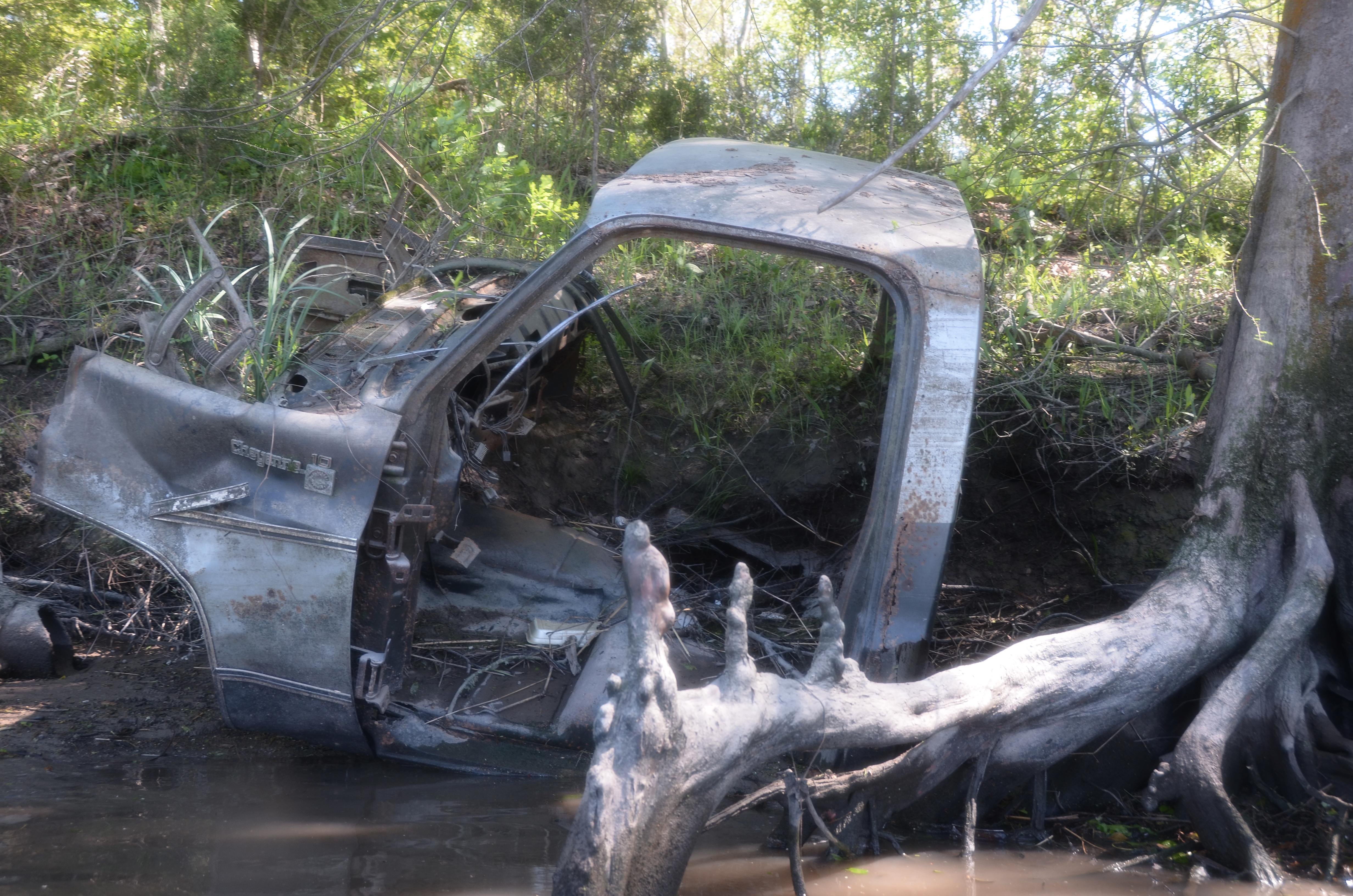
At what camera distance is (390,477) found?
2309mm

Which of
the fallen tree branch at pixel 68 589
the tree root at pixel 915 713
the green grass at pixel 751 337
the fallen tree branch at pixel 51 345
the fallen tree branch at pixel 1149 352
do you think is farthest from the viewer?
the fallen tree branch at pixel 51 345

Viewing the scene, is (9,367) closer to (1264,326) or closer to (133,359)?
(133,359)

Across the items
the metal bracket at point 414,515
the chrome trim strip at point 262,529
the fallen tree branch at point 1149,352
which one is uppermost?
the fallen tree branch at point 1149,352

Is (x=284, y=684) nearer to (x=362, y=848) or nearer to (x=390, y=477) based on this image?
(x=362, y=848)

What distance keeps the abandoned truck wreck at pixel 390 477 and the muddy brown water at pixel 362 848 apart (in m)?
0.16

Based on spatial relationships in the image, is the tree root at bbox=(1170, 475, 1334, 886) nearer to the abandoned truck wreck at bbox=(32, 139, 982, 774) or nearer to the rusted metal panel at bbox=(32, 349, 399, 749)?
the abandoned truck wreck at bbox=(32, 139, 982, 774)

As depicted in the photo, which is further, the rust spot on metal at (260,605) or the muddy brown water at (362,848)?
the rust spot on metal at (260,605)

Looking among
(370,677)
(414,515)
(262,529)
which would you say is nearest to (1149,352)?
(414,515)

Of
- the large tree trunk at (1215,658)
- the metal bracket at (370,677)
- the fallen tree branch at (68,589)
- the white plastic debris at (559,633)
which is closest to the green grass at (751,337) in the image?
the white plastic debris at (559,633)

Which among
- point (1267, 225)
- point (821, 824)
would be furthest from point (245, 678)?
point (1267, 225)

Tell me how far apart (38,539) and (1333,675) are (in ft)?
14.4

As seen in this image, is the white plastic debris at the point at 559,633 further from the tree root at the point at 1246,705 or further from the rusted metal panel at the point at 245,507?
the tree root at the point at 1246,705

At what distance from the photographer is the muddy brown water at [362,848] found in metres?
1.94

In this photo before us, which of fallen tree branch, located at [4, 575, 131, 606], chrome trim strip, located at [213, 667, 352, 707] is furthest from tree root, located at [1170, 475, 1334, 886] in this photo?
fallen tree branch, located at [4, 575, 131, 606]
